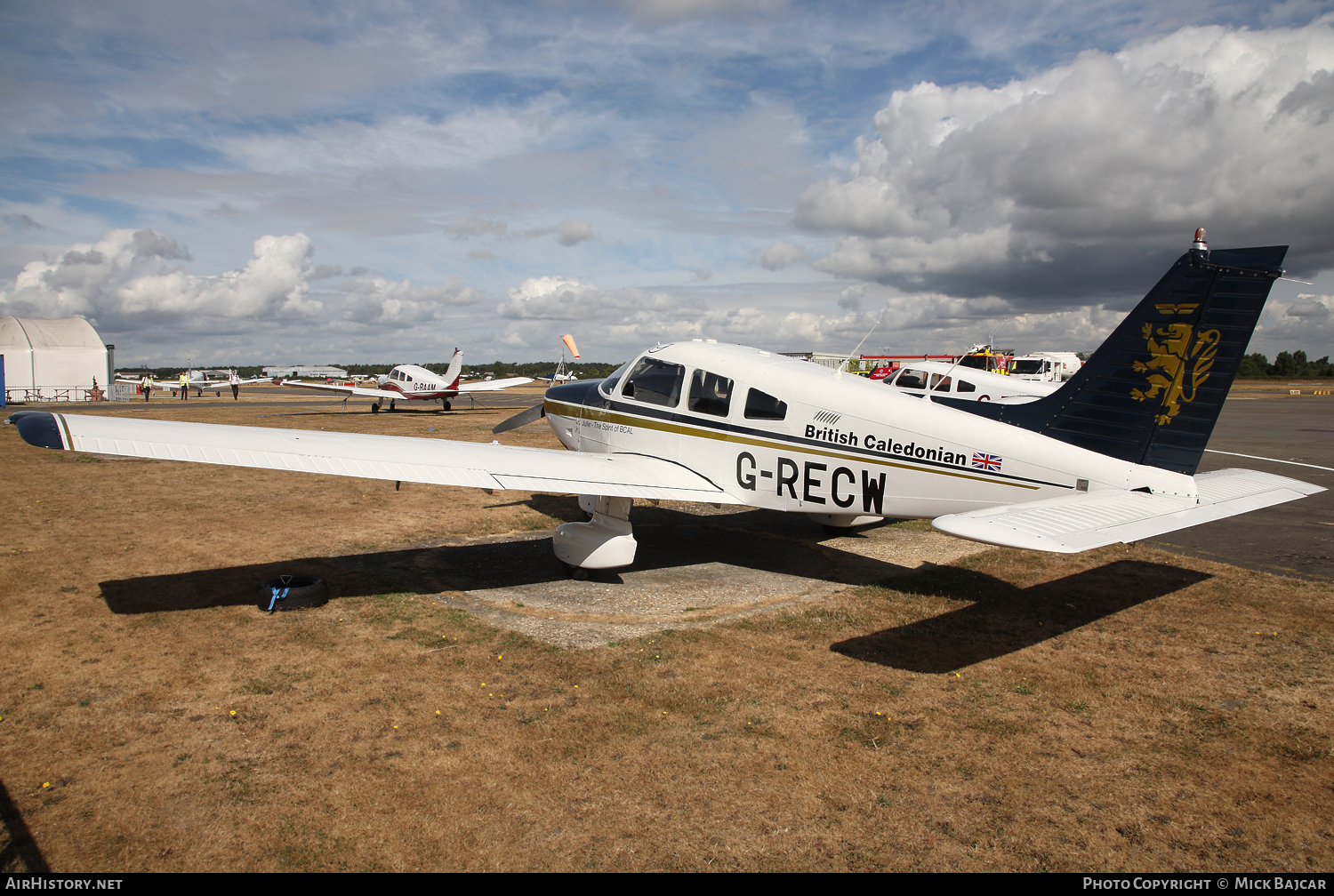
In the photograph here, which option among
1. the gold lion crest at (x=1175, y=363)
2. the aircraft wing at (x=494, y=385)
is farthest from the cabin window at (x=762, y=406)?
the aircraft wing at (x=494, y=385)

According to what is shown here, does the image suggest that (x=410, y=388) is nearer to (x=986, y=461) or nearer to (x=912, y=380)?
(x=912, y=380)

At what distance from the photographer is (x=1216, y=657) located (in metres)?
5.66

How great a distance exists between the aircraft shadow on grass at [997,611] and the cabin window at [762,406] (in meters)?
2.46

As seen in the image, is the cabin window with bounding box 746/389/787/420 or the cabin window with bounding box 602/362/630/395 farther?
the cabin window with bounding box 602/362/630/395

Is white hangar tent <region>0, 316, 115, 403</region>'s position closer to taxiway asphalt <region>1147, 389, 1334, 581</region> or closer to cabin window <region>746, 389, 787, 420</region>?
cabin window <region>746, 389, 787, 420</region>

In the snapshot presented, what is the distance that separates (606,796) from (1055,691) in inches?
142

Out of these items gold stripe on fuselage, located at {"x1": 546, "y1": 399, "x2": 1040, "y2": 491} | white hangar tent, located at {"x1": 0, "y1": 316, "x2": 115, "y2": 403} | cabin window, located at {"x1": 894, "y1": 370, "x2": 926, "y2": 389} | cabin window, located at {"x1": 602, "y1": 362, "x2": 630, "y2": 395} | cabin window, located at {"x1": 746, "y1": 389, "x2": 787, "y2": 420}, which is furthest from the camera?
white hangar tent, located at {"x1": 0, "y1": 316, "x2": 115, "y2": 403}

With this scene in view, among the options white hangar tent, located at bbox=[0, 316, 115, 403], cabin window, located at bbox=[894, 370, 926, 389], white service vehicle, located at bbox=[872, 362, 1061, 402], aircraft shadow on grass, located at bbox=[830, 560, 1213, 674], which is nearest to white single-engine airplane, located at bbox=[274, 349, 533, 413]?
cabin window, located at bbox=[894, 370, 926, 389]

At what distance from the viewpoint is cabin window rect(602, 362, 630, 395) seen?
9.12 meters

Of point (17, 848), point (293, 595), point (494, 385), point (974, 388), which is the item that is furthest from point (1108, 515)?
point (494, 385)

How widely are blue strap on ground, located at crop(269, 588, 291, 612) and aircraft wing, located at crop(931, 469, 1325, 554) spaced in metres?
6.14

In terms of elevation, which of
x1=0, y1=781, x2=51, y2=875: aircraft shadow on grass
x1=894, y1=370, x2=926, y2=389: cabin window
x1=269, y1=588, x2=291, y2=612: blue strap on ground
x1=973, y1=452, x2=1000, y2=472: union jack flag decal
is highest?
x1=894, y1=370, x2=926, y2=389: cabin window

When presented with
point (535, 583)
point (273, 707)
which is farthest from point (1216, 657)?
point (273, 707)
